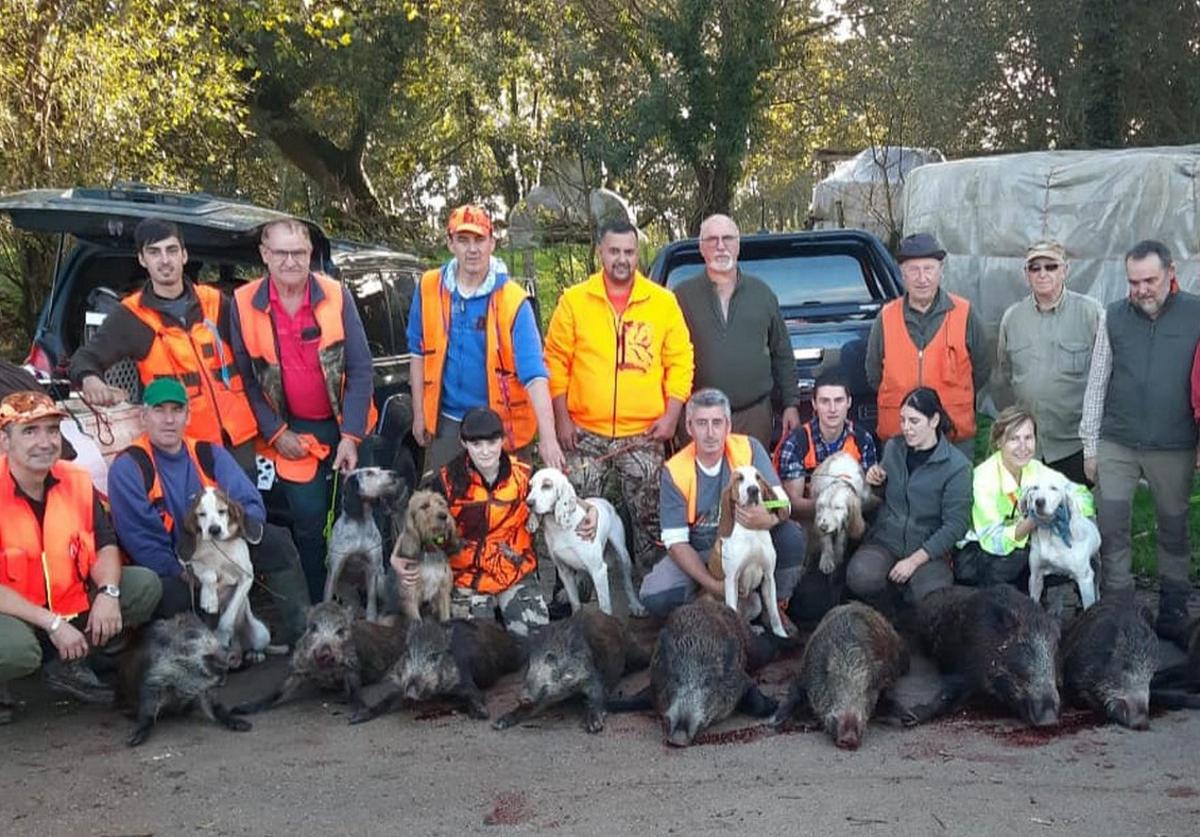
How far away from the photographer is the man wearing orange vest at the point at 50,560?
534cm

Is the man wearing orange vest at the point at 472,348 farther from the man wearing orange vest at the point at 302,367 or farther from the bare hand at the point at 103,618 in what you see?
the bare hand at the point at 103,618

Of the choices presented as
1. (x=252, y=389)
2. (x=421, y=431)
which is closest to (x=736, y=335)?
(x=421, y=431)

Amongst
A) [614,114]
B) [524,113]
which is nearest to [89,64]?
[614,114]

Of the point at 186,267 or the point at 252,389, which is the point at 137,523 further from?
the point at 186,267

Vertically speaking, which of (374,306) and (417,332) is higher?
(374,306)

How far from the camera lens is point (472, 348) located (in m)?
6.56

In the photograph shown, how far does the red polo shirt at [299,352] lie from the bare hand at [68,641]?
171 cm

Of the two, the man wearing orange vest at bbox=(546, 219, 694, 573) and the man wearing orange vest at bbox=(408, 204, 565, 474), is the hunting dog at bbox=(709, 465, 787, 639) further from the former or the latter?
the man wearing orange vest at bbox=(408, 204, 565, 474)

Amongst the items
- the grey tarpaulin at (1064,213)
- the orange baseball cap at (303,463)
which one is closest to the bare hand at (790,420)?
the orange baseball cap at (303,463)

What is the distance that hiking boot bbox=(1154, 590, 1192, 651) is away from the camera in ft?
20.3

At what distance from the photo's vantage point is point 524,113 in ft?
61.6

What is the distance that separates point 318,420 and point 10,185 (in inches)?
281

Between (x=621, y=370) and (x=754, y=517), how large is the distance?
1.21m

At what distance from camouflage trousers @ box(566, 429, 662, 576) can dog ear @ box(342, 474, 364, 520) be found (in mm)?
1208
